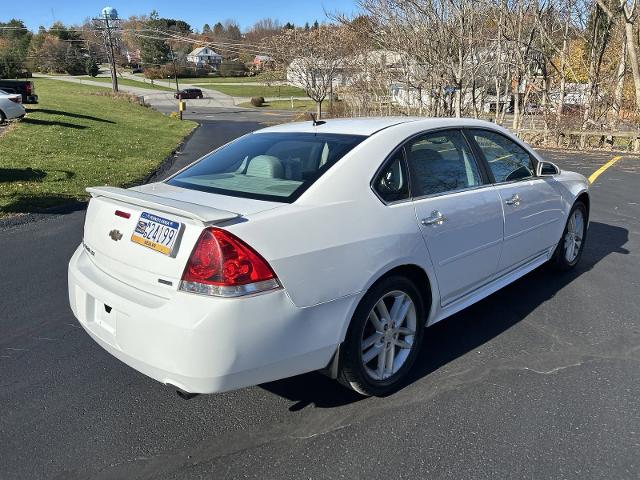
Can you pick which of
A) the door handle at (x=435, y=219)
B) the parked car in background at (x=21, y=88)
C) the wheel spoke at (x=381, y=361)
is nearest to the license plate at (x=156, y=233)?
the wheel spoke at (x=381, y=361)

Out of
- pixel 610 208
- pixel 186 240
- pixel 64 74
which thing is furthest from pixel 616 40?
pixel 64 74

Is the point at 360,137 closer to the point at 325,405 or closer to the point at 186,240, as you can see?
the point at 186,240

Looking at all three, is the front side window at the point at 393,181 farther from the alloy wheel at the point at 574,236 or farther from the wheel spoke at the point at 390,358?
the alloy wheel at the point at 574,236

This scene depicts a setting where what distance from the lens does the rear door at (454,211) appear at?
319 centimetres

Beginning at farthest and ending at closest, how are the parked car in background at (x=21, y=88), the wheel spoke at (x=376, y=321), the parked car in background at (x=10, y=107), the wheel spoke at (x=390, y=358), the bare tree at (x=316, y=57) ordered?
1. the bare tree at (x=316, y=57)
2. the parked car in background at (x=21, y=88)
3. the parked car in background at (x=10, y=107)
4. the wheel spoke at (x=390, y=358)
5. the wheel spoke at (x=376, y=321)

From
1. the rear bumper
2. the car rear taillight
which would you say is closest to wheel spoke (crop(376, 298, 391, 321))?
the rear bumper

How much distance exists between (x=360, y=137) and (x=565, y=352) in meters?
2.03

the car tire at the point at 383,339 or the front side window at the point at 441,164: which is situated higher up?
the front side window at the point at 441,164

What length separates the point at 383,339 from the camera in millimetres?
2977

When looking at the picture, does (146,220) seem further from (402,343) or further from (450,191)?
(450,191)

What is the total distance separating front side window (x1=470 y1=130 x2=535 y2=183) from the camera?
3.93 meters

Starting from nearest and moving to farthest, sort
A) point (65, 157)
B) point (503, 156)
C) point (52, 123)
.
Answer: point (503, 156)
point (65, 157)
point (52, 123)

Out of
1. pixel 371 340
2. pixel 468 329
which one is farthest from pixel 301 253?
pixel 468 329

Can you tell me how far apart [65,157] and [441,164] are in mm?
11059
